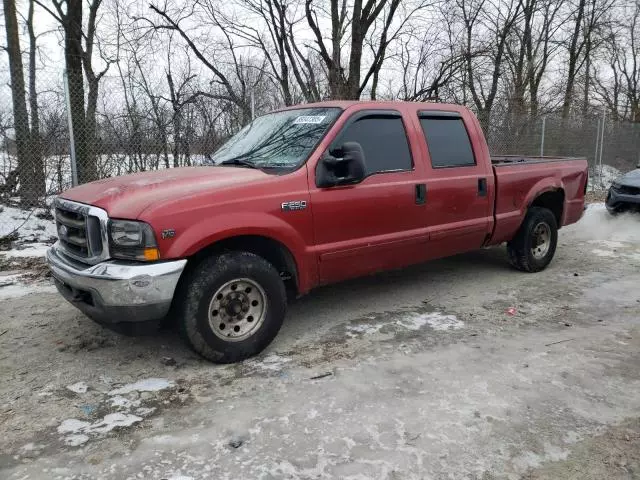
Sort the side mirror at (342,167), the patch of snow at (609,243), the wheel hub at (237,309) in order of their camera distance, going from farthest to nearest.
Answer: the patch of snow at (609,243) → the side mirror at (342,167) → the wheel hub at (237,309)

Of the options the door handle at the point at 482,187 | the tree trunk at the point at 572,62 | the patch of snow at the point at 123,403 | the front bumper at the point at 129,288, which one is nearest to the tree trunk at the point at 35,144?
the front bumper at the point at 129,288

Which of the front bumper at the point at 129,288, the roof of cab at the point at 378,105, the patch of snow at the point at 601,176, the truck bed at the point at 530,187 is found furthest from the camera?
the patch of snow at the point at 601,176

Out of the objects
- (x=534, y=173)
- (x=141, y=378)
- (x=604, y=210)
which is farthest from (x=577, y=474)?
(x=604, y=210)

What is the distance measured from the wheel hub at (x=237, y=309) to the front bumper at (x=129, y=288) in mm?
347

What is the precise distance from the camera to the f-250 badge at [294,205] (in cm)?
366

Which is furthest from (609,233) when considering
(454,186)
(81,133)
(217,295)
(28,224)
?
(28,224)

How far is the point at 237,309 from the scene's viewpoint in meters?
3.54

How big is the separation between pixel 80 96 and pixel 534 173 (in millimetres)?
6488

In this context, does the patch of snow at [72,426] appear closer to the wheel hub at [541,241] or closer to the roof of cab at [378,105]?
the roof of cab at [378,105]

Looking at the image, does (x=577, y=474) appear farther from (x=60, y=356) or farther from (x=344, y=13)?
(x=344, y=13)

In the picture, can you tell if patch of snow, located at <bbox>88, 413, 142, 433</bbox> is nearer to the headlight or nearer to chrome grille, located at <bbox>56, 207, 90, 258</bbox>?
the headlight

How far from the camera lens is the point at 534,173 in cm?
573

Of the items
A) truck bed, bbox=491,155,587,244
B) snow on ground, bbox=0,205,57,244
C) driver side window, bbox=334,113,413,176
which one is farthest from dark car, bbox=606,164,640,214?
snow on ground, bbox=0,205,57,244

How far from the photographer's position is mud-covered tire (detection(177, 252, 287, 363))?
3.31m
